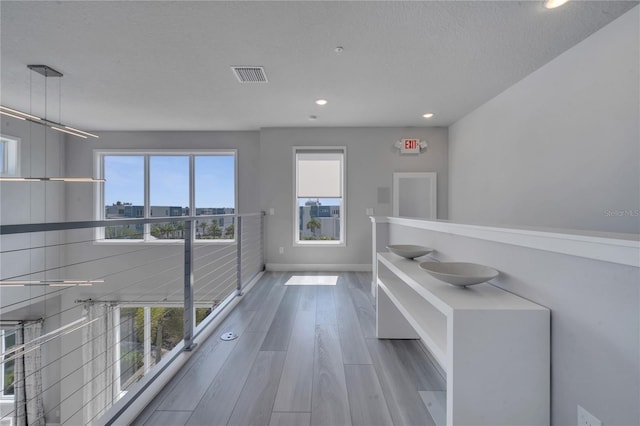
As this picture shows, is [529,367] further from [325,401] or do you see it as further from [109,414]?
[109,414]

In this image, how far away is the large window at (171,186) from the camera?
5035 mm

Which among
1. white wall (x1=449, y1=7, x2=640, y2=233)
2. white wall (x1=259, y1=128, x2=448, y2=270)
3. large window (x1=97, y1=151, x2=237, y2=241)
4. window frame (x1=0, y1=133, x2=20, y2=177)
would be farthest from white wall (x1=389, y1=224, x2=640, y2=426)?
window frame (x1=0, y1=133, x2=20, y2=177)

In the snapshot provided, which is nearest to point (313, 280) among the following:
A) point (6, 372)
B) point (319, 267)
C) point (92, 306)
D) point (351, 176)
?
point (319, 267)

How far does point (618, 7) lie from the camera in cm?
184

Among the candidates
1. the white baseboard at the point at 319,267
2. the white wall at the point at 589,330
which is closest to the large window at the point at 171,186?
the white baseboard at the point at 319,267

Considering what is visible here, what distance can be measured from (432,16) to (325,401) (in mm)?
2756

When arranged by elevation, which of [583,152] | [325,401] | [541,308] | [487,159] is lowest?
[325,401]

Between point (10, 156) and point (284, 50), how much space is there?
5168mm

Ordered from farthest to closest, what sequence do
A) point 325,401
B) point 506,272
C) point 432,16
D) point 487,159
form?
point 487,159, point 432,16, point 325,401, point 506,272

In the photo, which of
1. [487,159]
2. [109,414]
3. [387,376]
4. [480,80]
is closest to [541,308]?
[387,376]

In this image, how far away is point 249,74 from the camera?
108 inches

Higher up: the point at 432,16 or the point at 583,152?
the point at 432,16

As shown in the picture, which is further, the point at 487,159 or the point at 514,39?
the point at 487,159

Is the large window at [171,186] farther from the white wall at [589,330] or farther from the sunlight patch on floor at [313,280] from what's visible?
the white wall at [589,330]
